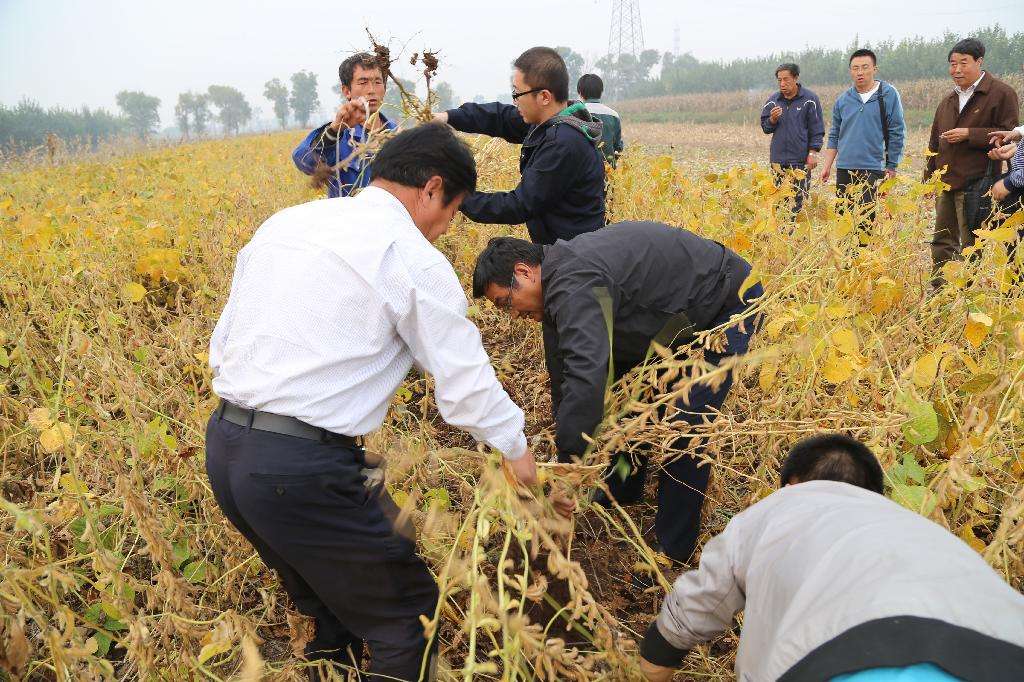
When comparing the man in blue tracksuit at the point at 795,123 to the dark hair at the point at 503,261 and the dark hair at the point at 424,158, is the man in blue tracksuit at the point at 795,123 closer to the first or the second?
the dark hair at the point at 503,261

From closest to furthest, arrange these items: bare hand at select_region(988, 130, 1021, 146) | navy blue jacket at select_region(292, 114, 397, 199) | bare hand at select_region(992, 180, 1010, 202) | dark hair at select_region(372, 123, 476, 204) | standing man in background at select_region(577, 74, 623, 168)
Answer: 1. dark hair at select_region(372, 123, 476, 204)
2. navy blue jacket at select_region(292, 114, 397, 199)
3. bare hand at select_region(992, 180, 1010, 202)
4. bare hand at select_region(988, 130, 1021, 146)
5. standing man in background at select_region(577, 74, 623, 168)

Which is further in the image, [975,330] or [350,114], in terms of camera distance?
[350,114]

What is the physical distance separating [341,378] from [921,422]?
1.35 metres

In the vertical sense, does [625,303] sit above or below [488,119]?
below

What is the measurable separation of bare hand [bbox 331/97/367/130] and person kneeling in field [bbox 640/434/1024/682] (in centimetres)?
227

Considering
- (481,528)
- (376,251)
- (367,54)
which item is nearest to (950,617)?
(481,528)

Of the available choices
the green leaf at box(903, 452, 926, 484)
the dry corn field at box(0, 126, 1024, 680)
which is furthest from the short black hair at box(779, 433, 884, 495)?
the green leaf at box(903, 452, 926, 484)

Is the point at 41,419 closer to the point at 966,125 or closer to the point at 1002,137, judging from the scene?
the point at 1002,137

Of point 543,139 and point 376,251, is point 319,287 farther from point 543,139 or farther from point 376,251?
point 543,139

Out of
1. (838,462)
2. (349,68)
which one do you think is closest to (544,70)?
(349,68)

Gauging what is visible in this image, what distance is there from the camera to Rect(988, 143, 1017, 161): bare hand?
144 inches

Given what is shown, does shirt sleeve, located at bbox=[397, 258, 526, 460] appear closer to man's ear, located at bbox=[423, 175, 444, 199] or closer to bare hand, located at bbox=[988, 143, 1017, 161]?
man's ear, located at bbox=[423, 175, 444, 199]

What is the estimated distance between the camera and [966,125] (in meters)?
4.12

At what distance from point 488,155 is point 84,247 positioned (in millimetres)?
2354
